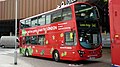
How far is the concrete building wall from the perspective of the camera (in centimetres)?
4312

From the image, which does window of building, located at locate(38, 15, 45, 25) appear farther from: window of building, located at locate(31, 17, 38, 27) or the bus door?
the bus door

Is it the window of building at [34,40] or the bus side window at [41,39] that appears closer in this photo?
the bus side window at [41,39]

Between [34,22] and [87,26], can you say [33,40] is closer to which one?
[34,22]

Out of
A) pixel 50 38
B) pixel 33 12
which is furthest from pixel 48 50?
pixel 33 12

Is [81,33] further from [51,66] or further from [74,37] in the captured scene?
[51,66]

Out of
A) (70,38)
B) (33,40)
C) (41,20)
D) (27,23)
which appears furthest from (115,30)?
(27,23)

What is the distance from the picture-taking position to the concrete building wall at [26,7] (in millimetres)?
43125

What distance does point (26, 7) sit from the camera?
4775 centimetres

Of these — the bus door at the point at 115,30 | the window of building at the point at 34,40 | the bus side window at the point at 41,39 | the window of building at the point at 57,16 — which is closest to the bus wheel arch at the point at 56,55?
the bus side window at the point at 41,39

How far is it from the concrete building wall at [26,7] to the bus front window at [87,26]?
75.3 feet

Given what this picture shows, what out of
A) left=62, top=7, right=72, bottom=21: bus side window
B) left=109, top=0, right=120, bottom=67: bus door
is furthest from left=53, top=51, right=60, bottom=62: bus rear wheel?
left=109, top=0, right=120, bottom=67: bus door

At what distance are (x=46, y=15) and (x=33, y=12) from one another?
24.7 m

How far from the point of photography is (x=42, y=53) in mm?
22547

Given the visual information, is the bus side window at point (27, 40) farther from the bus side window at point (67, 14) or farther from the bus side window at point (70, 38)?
the bus side window at point (70, 38)
